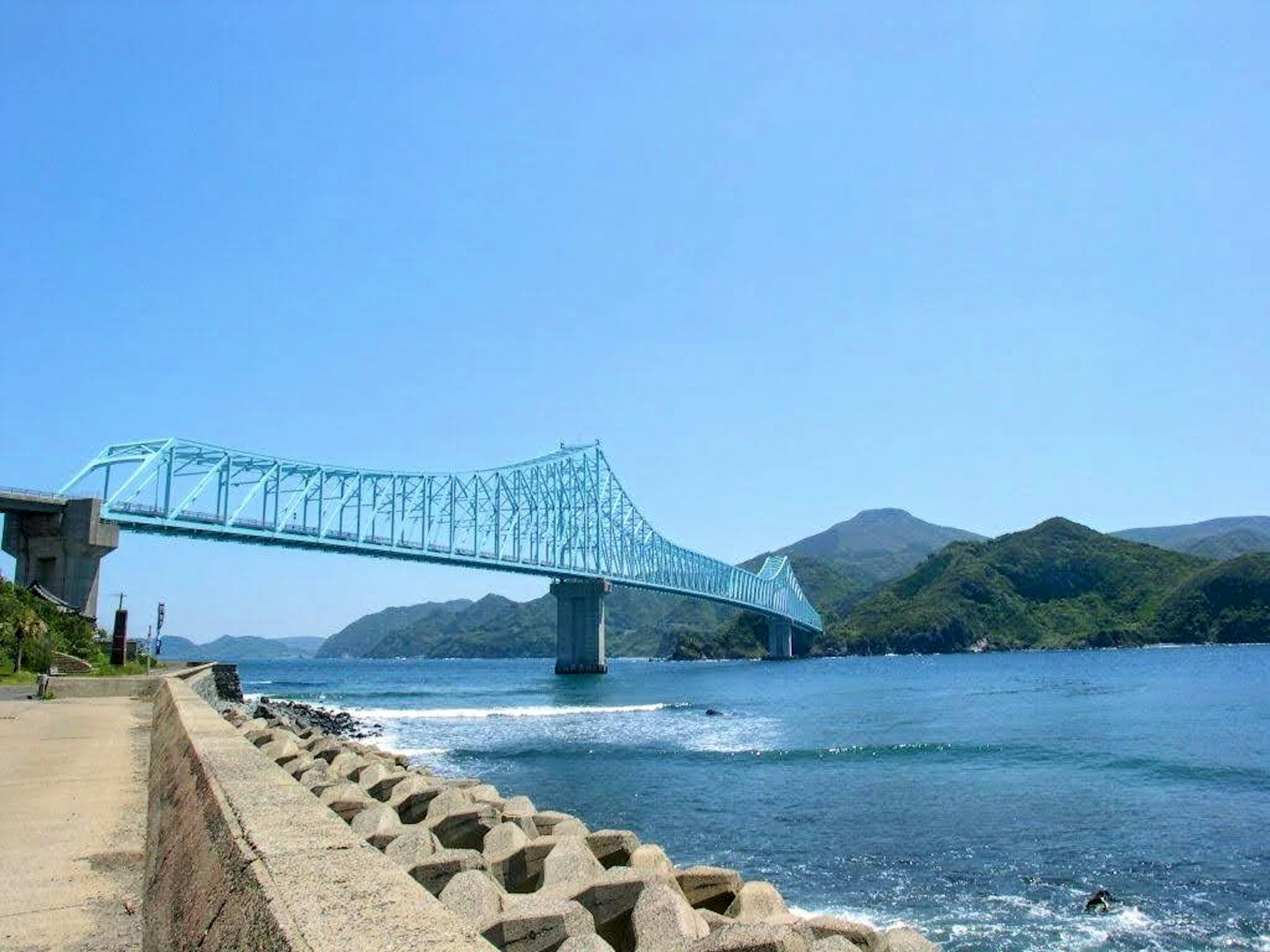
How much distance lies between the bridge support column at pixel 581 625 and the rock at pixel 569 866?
304 ft

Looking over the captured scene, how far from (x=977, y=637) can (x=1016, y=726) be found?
5400 inches

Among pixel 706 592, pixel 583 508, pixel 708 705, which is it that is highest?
pixel 583 508

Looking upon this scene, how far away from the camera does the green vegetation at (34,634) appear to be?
2906 centimetres

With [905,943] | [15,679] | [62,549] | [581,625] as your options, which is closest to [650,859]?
[905,943]

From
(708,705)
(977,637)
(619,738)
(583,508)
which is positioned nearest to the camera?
(619,738)

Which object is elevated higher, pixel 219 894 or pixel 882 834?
pixel 219 894

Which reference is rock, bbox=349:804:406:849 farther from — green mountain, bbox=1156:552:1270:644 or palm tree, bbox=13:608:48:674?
green mountain, bbox=1156:552:1270:644

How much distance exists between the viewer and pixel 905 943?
18.2 feet

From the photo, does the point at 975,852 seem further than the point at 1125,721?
No

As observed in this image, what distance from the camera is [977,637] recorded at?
16812cm

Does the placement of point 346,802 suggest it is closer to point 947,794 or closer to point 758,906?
point 758,906

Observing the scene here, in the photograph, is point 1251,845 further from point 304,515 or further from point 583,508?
point 583,508

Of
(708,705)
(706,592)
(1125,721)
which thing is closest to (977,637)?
(706,592)

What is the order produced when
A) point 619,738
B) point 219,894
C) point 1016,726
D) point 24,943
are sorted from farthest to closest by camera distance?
point 1016,726 → point 619,738 → point 24,943 → point 219,894
